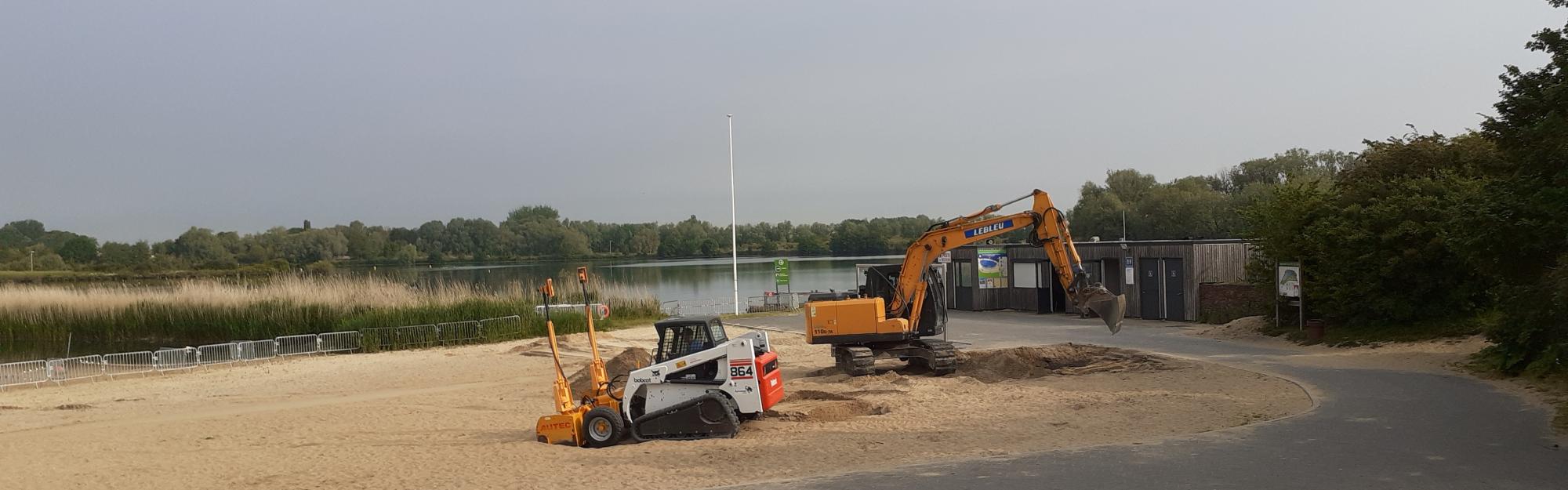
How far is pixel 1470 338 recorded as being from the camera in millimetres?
18000

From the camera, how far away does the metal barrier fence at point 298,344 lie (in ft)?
87.4

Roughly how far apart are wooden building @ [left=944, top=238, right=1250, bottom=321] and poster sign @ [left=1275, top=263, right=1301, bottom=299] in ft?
12.0

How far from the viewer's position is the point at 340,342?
2752 centimetres

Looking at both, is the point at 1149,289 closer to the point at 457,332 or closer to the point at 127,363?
the point at 457,332

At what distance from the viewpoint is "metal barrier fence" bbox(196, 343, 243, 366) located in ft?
80.7

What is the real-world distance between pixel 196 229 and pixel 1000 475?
86.6 meters

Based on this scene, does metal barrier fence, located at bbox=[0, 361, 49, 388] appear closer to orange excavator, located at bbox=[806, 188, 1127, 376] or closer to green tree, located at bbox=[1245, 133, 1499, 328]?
orange excavator, located at bbox=[806, 188, 1127, 376]

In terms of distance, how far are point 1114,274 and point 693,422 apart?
19.3m

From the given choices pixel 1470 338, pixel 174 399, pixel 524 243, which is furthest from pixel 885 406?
pixel 524 243

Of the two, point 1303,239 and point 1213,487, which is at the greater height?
point 1303,239

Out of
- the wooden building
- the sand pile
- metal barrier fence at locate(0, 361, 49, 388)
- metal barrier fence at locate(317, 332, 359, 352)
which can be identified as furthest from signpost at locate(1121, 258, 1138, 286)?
metal barrier fence at locate(0, 361, 49, 388)

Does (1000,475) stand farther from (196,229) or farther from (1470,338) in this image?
(196,229)

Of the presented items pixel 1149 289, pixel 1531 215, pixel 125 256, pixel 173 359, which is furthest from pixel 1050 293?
pixel 125 256

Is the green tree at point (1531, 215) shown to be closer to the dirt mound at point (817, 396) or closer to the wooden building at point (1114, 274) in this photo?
the dirt mound at point (817, 396)
